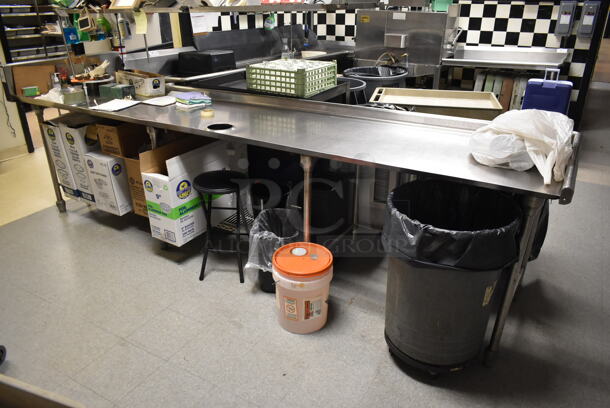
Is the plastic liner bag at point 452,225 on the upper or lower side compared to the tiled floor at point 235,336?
upper

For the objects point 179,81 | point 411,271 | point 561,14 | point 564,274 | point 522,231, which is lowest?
point 564,274

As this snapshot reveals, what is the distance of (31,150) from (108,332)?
320cm

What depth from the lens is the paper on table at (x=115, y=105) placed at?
99.6 inches

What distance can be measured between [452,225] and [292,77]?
51.0 inches

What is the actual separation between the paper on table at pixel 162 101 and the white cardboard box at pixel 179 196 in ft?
1.34

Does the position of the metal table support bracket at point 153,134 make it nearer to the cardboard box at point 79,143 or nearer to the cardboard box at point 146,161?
the cardboard box at point 146,161

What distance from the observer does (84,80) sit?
2895mm

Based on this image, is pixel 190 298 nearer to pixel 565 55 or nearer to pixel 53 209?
pixel 53 209

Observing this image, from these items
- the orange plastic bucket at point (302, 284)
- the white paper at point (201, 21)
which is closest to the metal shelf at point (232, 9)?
the white paper at point (201, 21)

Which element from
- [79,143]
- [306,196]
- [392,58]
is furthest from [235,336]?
[392,58]

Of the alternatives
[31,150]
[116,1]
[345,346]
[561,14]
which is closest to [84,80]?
[116,1]

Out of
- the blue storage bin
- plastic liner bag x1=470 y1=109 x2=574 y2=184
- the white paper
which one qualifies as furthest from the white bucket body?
the white paper

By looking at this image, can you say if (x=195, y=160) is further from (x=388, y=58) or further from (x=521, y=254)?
→ (x=388, y=58)

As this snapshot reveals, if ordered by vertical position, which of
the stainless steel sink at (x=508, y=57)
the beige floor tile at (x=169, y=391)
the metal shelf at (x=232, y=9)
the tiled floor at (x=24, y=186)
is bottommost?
the beige floor tile at (x=169, y=391)
